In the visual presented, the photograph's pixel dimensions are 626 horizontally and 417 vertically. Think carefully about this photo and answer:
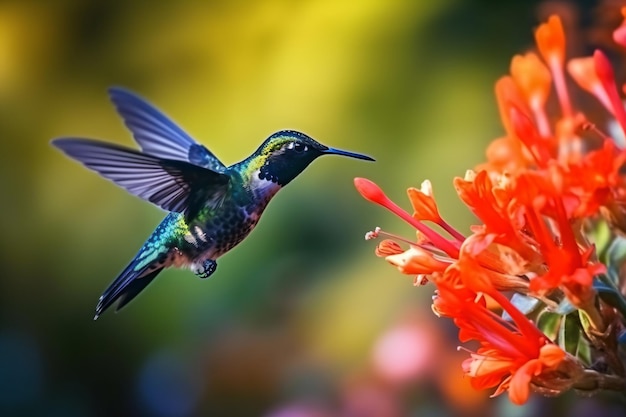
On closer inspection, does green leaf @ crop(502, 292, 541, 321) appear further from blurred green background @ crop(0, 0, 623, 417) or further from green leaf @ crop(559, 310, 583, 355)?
blurred green background @ crop(0, 0, 623, 417)

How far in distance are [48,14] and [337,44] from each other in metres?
0.42

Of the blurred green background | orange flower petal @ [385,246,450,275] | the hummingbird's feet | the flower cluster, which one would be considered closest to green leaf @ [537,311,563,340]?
the flower cluster

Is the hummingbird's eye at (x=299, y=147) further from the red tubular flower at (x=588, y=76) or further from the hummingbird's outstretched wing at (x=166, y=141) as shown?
the red tubular flower at (x=588, y=76)

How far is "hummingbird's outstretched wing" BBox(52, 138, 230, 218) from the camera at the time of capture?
1.65 ft

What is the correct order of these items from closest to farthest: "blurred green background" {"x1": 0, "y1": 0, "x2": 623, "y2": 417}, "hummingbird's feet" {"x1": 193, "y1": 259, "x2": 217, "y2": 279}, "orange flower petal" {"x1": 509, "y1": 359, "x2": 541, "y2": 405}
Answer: "orange flower petal" {"x1": 509, "y1": 359, "x2": 541, "y2": 405}
"hummingbird's feet" {"x1": 193, "y1": 259, "x2": 217, "y2": 279}
"blurred green background" {"x1": 0, "y1": 0, "x2": 623, "y2": 417}

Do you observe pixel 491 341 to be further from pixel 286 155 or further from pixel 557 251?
pixel 286 155

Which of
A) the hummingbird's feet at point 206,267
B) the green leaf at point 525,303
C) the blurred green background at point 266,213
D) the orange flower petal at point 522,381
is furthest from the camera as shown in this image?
the blurred green background at point 266,213

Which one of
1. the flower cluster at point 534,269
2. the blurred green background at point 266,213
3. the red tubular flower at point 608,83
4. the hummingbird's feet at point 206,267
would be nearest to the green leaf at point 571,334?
the flower cluster at point 534,269

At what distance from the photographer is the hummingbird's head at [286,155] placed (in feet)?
1.65

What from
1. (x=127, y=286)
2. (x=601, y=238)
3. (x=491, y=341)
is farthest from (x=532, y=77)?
(x=127, y=286)

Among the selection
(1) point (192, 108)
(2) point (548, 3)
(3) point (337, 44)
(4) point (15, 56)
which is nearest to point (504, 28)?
(2) point (548, 3)

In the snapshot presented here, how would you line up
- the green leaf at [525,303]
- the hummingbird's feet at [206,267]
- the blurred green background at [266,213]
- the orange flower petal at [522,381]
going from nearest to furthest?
the orange flower petal at [522,381] → the green leaf at [525,303] → the hummingbird's feet at [206,267] → the blurred green background at [266,213]

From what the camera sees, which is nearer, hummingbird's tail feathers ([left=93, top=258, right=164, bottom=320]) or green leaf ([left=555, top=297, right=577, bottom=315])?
green leaf ([left=555, top=297, right=577, bottom=315])

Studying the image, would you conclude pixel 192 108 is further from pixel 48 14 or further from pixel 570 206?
pixel 570 206
